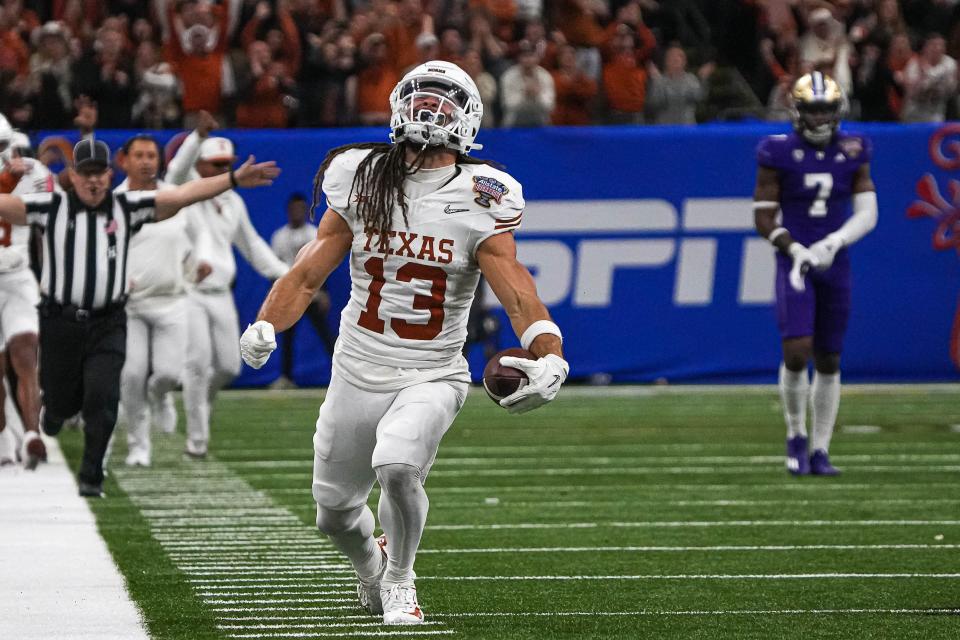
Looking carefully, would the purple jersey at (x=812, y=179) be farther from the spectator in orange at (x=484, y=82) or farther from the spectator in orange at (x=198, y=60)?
the spectator in orange at (x=198, y=60)

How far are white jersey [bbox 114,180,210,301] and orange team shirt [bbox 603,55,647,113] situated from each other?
5.77 m

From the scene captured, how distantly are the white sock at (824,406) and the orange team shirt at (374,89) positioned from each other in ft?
20.9

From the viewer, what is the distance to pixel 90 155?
8266 millimetres

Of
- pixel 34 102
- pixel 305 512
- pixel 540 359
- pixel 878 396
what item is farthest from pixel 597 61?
pixel 540 359

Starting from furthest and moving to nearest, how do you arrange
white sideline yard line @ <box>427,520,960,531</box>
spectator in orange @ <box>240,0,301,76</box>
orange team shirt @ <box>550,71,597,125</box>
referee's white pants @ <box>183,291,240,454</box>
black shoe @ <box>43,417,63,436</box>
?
orange team shirt @ <box>550,71,597,125</box> → spectator in orange @ <box>240,0,301,76</box> → referee's white pants @ <box>183,291,240,454</box> → black shoe @ <box>43,417,63,436</box> → white sideline yard line @ <box>427,520,960,531</box>

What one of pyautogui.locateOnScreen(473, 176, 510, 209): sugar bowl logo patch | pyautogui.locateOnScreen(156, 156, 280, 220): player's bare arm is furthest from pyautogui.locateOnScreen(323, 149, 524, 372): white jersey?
pyautogui.locateOnScreen(156, 156, 280, 220): player's bare arm

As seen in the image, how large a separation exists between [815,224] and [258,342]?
16.0ft

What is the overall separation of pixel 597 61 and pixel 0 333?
24.4 feet

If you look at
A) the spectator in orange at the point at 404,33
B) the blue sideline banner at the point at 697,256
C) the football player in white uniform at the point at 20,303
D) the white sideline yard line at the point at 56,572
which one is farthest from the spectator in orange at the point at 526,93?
the white sideline yard line at the point at 56,572

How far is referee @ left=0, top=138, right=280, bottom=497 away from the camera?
8.27 m

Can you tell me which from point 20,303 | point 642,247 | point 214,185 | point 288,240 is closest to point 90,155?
point 214,185

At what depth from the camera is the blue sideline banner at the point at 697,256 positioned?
14.6 metres

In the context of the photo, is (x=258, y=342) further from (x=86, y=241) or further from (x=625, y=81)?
(x=625, y=81)

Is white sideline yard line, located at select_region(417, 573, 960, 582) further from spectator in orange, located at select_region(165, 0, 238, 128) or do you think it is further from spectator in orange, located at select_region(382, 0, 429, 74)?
spectator in orange, located at select_region(382, 0, 429, 74)
